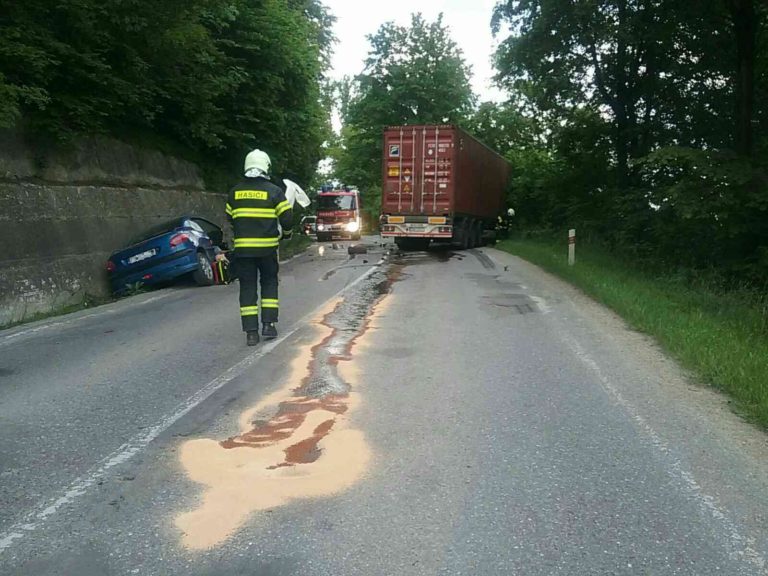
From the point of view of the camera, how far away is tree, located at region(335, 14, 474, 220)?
42.3 m

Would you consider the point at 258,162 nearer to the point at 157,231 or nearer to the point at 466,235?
the point at 157,231

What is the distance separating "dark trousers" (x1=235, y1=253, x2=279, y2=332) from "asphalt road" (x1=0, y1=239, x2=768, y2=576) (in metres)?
0.35

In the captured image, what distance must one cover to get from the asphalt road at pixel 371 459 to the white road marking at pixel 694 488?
0.04 ft

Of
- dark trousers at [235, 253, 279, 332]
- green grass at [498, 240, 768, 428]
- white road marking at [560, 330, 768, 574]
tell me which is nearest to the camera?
white road marking at [560, 330, 768, 574]

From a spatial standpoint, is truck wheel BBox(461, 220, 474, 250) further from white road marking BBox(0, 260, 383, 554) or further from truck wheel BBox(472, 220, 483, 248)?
white road marking BBox(0, 260, 383, 554)

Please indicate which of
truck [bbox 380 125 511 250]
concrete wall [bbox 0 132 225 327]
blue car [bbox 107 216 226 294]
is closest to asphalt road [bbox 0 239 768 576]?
concrete wall [bbox 0 132 225 327]

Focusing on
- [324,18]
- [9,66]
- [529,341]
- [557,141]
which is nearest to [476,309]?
[529,341]

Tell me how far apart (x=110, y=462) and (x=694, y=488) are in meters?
3.33

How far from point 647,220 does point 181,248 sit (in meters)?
11.3

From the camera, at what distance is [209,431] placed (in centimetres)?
468

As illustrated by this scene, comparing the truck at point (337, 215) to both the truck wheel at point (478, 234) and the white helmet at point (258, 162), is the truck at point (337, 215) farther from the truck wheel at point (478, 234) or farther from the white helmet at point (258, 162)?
the white helmet at point (258, 162)

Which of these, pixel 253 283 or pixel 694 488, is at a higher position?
pixel 253 283

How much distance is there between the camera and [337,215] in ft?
107

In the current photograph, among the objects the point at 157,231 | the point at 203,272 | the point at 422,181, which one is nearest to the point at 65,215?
the point at 157,231
